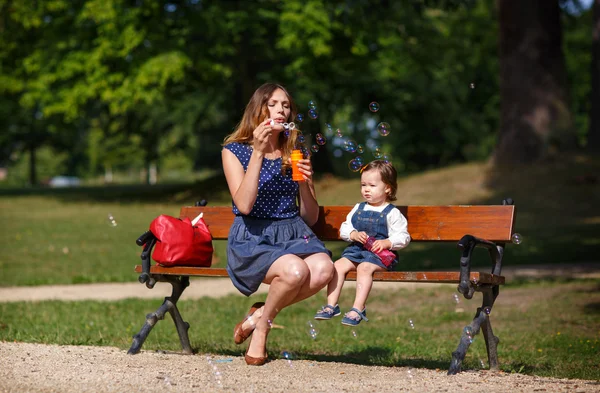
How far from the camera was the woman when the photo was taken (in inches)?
206

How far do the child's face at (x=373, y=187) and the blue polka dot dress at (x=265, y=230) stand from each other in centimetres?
41

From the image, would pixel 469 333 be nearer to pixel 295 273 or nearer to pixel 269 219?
pixel 295 273

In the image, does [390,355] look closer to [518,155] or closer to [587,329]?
[587,329]

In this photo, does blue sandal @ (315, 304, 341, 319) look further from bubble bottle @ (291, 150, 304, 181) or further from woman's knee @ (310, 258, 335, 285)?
bubble bottle @ (291, 150, 304, 181)

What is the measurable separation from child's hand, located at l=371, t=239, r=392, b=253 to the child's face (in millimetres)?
274

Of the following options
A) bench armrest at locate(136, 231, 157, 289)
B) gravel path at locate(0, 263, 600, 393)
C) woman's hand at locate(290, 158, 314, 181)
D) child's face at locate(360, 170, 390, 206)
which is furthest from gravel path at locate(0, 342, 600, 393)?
woman's hand at locate(290, 158, 314, 181)

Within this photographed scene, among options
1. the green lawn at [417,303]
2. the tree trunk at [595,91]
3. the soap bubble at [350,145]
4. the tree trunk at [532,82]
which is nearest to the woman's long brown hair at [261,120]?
the soap bubble at [350,145]

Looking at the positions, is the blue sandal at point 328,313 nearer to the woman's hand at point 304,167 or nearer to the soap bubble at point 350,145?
the woman's hand at point 304,167

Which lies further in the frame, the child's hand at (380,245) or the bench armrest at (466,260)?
the child's hand at (380,245)

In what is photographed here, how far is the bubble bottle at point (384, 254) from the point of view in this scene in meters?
5.35

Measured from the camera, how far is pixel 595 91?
18562 millimetres

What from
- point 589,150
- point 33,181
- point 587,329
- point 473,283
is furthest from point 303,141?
point 33,181

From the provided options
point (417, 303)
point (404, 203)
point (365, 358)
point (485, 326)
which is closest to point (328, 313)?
point (485, 326)

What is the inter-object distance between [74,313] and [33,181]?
170 feet
